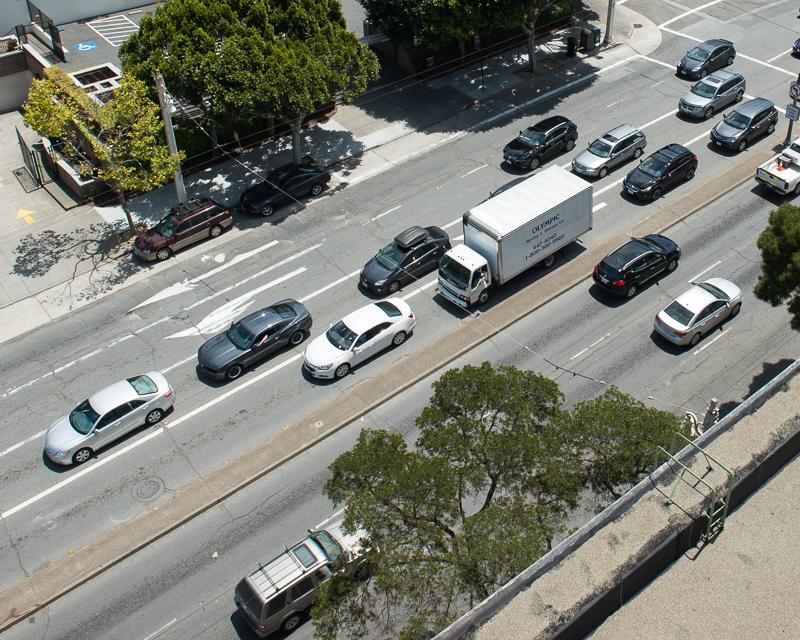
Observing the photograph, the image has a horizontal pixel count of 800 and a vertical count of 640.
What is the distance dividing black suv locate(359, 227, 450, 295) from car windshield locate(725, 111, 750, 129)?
1749 cm

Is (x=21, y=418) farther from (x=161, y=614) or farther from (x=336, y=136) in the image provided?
(x=336, y=136)

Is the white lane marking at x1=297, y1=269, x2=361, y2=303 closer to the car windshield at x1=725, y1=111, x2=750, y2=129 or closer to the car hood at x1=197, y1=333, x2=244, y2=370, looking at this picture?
the car hood at x1=197, y1=333, x2=244, y2=370

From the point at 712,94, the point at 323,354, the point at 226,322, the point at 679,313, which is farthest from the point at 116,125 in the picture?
the point at 712,94

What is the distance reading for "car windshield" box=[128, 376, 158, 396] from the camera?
30.8 m

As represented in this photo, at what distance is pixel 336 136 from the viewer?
4722 cm

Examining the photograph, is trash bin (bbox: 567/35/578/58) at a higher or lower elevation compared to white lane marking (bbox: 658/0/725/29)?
higher

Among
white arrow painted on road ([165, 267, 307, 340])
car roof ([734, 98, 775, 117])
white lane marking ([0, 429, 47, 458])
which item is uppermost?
car roof ([734, 98, 775, 117])

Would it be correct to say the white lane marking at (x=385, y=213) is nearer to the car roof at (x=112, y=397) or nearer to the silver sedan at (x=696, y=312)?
the silver sedan at (x=696, y=312)

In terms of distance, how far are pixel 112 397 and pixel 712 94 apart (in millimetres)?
34719

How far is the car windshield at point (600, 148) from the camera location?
4177cm

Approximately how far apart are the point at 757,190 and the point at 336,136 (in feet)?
72.7

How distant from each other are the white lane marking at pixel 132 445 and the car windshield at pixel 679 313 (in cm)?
1453

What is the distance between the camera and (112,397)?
30375 mm

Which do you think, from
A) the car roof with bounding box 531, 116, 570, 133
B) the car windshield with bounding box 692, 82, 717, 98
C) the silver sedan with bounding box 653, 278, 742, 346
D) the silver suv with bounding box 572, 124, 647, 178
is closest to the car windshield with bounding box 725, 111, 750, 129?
the car windshield with bounding box 692, 82, 717, 98
